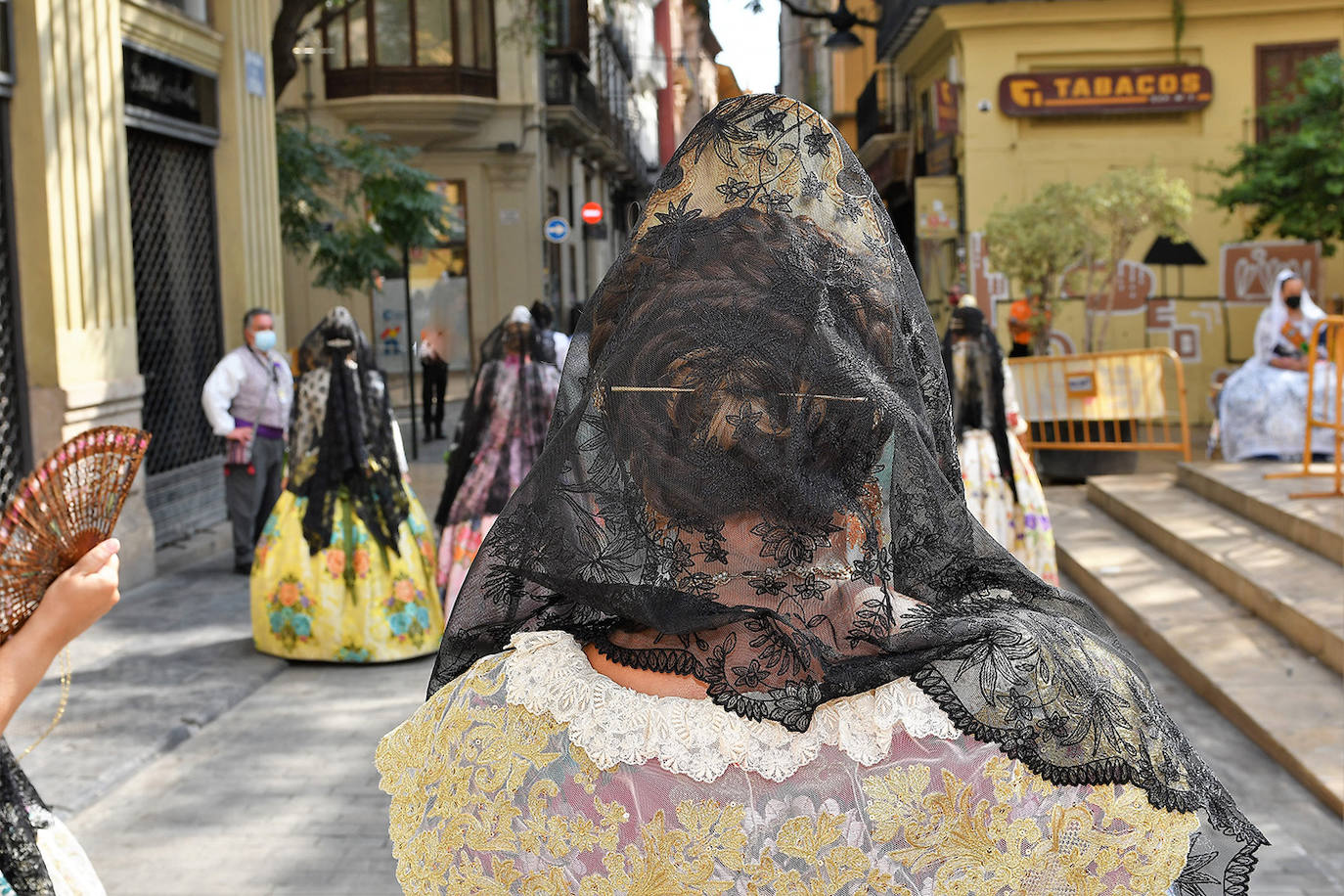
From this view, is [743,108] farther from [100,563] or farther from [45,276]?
[45,276]

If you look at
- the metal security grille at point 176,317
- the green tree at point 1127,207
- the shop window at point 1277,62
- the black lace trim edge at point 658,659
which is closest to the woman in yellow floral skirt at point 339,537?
the metal security grille at point 176,317

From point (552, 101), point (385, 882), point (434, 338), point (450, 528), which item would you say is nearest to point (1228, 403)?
point (450, 528)

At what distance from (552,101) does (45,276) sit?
22.6m

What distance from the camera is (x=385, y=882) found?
15.5 feet

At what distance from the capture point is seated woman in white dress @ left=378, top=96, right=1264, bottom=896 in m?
1.57

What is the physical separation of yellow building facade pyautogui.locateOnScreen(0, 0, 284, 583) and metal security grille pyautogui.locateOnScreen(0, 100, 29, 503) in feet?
0.04

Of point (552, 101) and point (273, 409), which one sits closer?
point (273, 409)

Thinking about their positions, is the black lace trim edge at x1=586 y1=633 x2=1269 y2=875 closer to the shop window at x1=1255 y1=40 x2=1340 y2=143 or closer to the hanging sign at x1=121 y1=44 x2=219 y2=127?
the hanging sign at x1=121 y1=44 x2=219 y2=127

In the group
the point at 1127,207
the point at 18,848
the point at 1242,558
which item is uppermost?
the point at 1127,207

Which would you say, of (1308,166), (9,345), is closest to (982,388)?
(9,345)

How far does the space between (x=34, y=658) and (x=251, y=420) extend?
780 centimetres

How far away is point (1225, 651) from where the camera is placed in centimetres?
728

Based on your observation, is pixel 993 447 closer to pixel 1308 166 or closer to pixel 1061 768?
pixel 1061 768

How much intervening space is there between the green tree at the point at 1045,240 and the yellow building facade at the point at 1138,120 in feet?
8.13
